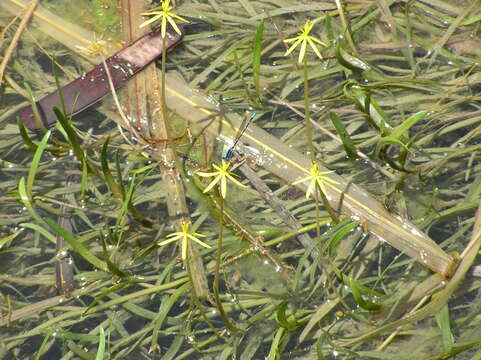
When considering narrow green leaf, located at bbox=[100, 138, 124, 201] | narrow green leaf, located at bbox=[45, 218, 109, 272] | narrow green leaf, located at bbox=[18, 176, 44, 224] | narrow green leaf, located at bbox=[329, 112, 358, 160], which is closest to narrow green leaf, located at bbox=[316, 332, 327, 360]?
narrow green leaf, located at bbox=[329, 112, 358, 160]

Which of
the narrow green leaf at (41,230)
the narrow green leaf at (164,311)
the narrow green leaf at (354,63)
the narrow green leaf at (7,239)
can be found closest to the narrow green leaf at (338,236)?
the narrow green leaf at (164,311)

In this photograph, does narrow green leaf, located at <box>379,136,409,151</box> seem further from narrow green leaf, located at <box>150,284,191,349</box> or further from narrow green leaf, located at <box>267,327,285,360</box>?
narrow green leaf, located at <box>150,284,191,349</box>

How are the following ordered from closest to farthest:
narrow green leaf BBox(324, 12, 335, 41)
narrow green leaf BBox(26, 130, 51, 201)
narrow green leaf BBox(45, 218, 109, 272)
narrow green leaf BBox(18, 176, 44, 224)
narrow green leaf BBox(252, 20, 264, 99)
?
narrow green leaf BBox(45, 218, 109, 272)
narrow green leaf BBox(252, 20, 264, 99)
narrow green leaf BBox(26, 130, 51, 201)
narrow green leaf BBox(18, 176, 44, 224)
narrow green leaf BBox(324, 12, 335, 41)

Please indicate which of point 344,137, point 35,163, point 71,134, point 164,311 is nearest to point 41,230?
point 35,163

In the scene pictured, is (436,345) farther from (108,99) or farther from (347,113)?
(108,99)

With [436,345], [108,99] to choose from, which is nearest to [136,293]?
[108,99]

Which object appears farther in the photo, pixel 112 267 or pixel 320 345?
pixel 112 267

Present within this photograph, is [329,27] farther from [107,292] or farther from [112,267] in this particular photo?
[107,292]
